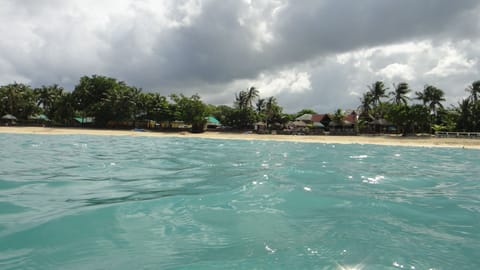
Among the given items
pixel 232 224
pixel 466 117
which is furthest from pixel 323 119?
pixel 232 224

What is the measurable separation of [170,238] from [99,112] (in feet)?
206

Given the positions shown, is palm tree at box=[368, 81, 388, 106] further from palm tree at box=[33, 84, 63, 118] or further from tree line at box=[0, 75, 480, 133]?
palm tree at box=[33, 84, 63, 118]

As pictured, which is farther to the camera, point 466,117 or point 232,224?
point 466,117

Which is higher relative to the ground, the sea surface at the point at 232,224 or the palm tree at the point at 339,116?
the palm tree at the point at 339,116

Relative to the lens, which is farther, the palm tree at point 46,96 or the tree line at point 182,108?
the palm tree at point 46,96

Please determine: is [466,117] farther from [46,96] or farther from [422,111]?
[46,96]

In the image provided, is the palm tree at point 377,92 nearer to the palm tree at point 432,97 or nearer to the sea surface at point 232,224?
the palm tree at point 432,97

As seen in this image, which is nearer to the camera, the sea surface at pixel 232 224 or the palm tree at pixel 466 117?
the sea surface at pixel 232 224

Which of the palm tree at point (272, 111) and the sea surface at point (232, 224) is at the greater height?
the palm tree at point (272, 111)

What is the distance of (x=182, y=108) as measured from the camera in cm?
5988

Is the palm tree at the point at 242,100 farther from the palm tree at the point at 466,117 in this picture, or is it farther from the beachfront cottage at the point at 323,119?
the palm tree at the point at 466,117

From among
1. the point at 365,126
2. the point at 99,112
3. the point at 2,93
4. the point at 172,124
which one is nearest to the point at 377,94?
the point at 365,126

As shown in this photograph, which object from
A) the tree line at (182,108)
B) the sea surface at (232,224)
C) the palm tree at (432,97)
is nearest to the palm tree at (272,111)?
the tree line at (182,108)

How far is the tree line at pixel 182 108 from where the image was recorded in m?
55.1
